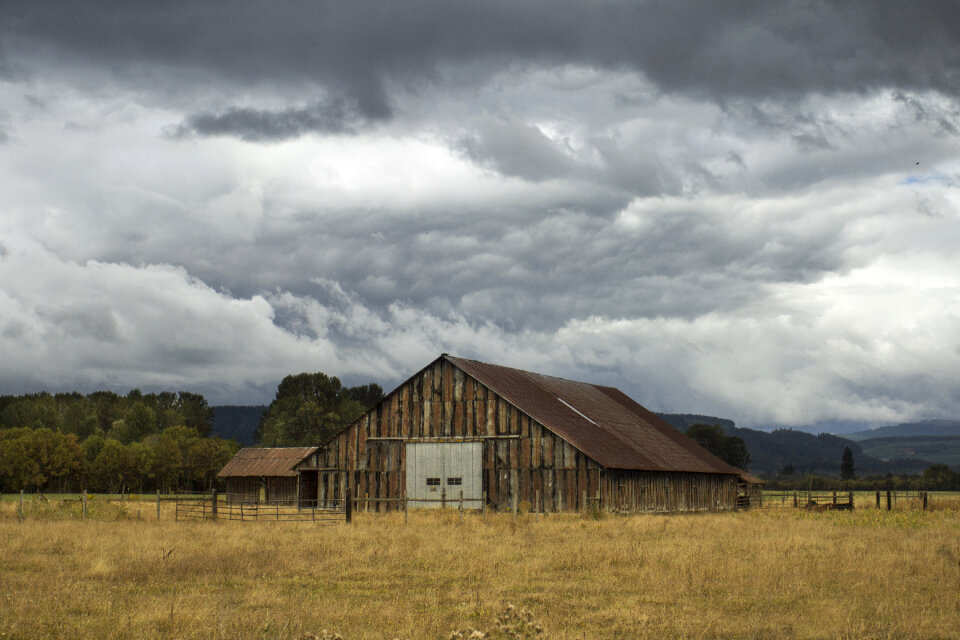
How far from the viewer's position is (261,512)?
54469mm

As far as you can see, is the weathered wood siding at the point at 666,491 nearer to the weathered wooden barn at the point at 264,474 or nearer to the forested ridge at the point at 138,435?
the weathered wooden barn at the point at 264,474

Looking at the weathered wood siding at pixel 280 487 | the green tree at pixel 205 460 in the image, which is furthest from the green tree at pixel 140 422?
the weathered wood siding at pixel 280 487

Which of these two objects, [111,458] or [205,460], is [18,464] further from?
[205,460]

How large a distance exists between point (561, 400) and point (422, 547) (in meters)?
31.2

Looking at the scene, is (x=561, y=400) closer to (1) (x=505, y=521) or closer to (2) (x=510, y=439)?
(2) (x=510, y=439)

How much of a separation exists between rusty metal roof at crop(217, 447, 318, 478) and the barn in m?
16.0

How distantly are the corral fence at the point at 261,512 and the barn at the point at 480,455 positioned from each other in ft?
4.37

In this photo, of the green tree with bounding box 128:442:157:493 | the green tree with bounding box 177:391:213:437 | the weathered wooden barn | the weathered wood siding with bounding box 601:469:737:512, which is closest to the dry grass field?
the weathered wood siding with bounding box 601:469:737:512

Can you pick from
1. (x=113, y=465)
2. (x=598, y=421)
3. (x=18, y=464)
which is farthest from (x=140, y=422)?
(x=598, y=421)

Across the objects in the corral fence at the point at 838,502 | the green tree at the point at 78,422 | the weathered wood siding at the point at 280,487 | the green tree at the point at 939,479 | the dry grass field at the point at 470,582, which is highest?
the green tree at the point at 78,422

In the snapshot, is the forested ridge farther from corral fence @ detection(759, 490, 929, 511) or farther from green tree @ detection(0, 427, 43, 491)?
corral fence @ detection(759, 490, 929, 511)

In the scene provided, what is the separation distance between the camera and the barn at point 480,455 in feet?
144

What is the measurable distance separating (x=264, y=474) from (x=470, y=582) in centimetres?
5041

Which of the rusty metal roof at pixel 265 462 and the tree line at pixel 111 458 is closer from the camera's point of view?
the rusty metal roof at pixel 265 462
